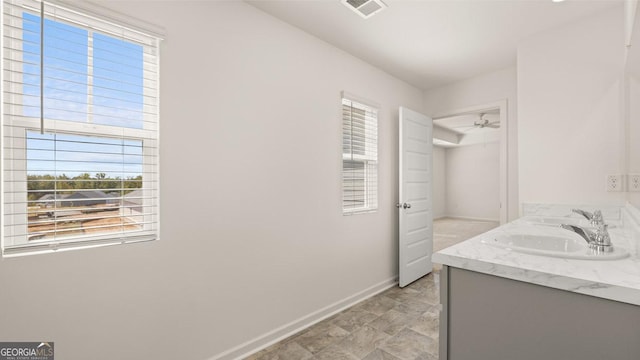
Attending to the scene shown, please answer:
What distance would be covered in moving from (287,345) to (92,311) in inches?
49.5

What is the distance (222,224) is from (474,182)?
29.6ft

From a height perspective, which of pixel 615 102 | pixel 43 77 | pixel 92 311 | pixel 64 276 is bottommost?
pixel 92 311

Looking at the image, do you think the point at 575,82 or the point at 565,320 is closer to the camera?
the point at 565,320

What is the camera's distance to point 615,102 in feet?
6.59

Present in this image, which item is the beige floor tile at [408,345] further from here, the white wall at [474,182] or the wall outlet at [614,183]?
the white wall at [474,182]

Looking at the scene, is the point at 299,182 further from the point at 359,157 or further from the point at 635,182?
the point at 635,182

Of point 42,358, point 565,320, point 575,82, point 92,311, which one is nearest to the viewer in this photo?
point 565,320

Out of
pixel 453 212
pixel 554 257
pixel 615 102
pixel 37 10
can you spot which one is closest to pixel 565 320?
pixel 554 257

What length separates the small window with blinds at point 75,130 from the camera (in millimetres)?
1167

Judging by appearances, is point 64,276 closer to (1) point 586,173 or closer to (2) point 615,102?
(1) point 586,173

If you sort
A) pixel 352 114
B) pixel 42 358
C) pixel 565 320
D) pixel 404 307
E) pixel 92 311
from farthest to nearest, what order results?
pixel 352 114, pixel 404 307, pixel 92 311, pixel 42 358, pixel 565 320

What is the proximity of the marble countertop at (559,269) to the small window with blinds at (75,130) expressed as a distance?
1.59 meters

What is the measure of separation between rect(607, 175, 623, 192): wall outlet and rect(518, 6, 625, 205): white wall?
0.12 ft

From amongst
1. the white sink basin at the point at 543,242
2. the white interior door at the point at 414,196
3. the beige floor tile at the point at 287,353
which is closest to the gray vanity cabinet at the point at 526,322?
the white sink basin at the point at 543,242
